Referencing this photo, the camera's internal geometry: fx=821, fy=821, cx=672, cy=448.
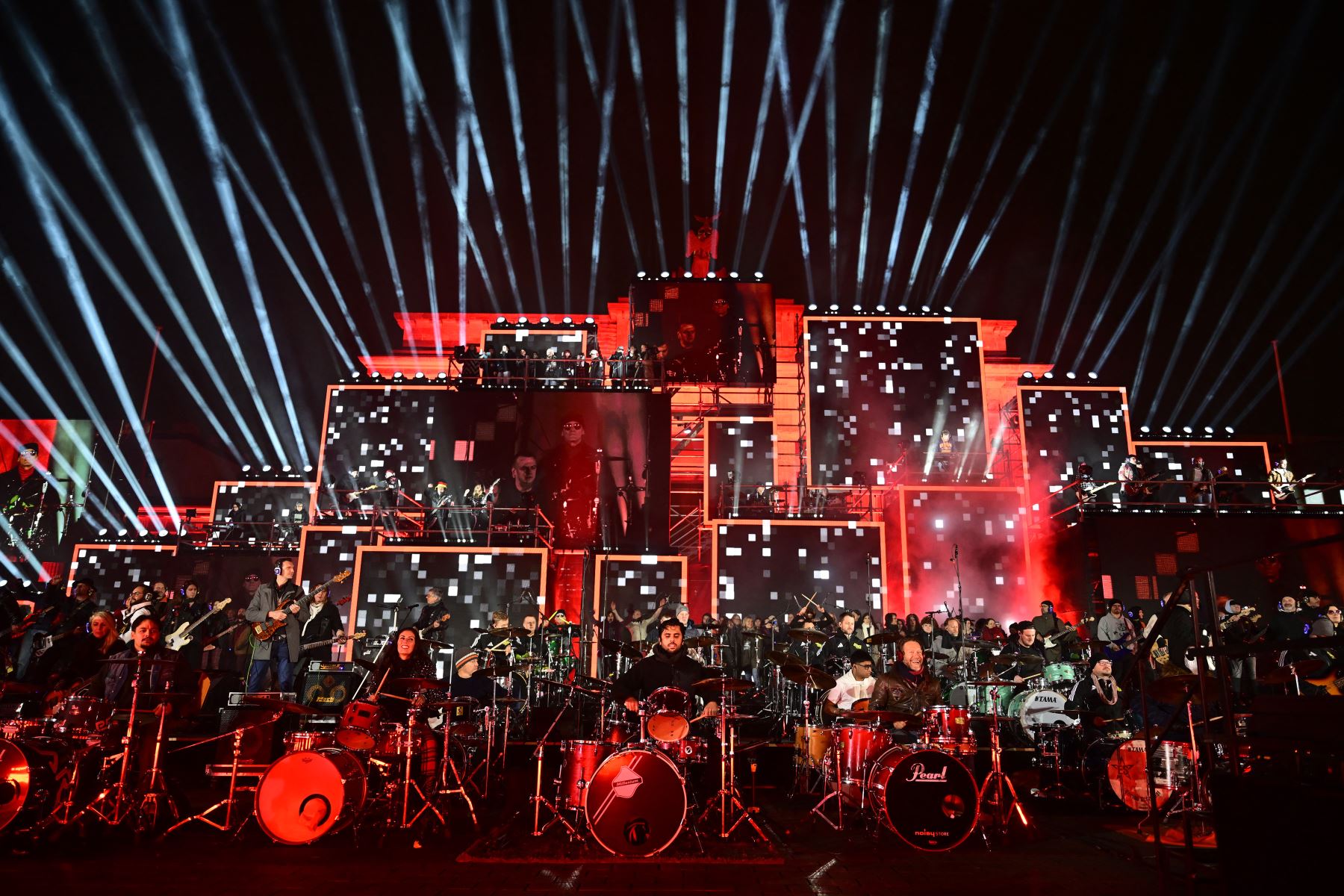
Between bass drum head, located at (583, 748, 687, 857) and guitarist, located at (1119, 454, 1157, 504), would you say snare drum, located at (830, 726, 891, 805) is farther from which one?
guitarist, located at (1119, 454, 1157, 504)

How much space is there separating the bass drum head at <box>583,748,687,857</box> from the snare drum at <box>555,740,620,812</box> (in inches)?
13.0

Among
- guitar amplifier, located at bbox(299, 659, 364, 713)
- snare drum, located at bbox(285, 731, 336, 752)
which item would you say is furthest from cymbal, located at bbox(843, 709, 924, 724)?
guitar amplifier, located at bbox(299, 659, 364, 713)

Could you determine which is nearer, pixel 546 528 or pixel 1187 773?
pixel 1187 773

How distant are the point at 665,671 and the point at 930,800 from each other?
253 centimetres

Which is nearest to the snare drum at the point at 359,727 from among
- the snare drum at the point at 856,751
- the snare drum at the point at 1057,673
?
the snare drum at the point at 856,751

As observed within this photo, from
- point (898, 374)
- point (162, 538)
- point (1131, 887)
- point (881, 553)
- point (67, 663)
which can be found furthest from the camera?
point (898, 374)

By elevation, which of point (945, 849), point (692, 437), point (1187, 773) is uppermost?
point (692, 437)

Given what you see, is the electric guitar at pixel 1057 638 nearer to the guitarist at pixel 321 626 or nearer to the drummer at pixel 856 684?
the drummer at pixel 856 684

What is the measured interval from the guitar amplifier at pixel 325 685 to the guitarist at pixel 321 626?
5.1 inches

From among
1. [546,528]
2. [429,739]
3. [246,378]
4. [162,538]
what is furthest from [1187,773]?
[246,378]

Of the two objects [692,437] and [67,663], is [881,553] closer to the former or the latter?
[692,437]

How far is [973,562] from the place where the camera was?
18.6 m

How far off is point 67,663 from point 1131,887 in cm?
895

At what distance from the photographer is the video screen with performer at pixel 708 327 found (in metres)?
23.3
